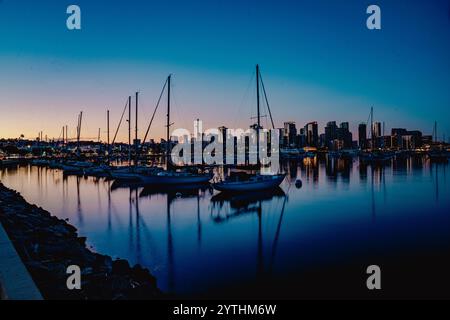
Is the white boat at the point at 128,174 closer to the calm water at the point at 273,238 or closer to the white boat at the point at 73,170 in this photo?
the calm water at the point at 273,238

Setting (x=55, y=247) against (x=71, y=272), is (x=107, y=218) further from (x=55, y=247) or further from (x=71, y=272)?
(x=71, y=272)

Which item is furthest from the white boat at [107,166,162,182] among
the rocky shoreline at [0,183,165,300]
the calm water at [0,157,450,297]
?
the rocky shoreline at [0,183,165,300]

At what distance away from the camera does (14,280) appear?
21.2 ft

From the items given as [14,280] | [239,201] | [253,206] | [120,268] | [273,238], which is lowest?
[273,238]

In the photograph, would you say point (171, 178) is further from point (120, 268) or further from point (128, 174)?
point (120, 268)

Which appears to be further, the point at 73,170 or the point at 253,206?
the point at 73,170

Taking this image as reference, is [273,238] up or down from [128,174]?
down

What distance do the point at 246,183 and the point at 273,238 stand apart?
12912 mm

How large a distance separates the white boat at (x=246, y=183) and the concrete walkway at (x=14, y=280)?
2207cm

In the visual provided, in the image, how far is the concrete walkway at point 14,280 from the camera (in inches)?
229

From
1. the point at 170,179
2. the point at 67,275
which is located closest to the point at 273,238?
the point at 67,275

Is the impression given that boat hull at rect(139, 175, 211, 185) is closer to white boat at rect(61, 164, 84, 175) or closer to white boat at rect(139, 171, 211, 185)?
white boat at rect(139, 171, 211, 185)

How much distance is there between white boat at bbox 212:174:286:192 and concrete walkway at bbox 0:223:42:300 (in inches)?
869
